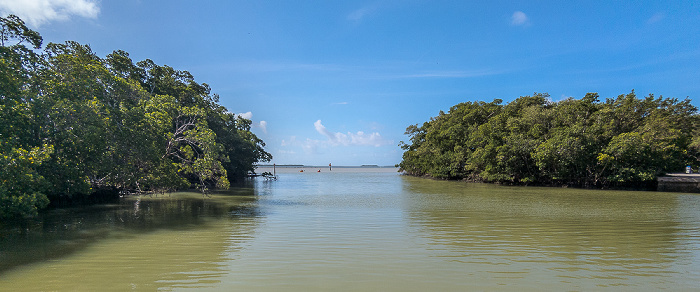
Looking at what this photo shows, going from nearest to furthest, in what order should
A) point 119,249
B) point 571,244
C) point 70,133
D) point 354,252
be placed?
1. point 354,252
2. point 119,249
3. point 571,244
4. point 70,133

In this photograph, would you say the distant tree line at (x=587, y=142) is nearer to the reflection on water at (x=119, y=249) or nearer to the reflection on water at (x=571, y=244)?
the reflection on water at (x=571, y=244)

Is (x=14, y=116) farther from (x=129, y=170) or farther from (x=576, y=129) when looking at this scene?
(x=576, y=129)

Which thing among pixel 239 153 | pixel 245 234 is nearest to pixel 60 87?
pixel 245 234

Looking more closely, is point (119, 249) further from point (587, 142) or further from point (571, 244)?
point (587, 142)

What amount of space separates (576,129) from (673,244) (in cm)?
1844

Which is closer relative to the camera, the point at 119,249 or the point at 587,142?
the point at 119,249

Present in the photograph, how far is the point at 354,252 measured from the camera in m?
6.26

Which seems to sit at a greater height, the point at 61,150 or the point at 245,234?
the point at 61,150

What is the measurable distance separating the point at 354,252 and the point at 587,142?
23.3 meters

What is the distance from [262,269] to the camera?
17.3ft

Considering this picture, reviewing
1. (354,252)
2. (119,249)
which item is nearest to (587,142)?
(354,252)

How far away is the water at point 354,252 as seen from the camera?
4.68 metres

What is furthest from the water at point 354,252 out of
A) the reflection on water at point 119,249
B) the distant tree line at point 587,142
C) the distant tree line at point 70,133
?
the distant tree line at point 587,142

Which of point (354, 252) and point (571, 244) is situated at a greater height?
point (354, 252)
